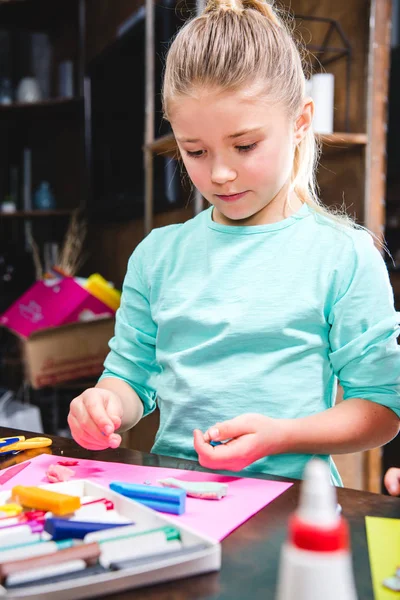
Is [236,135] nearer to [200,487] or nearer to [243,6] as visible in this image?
[243,6]

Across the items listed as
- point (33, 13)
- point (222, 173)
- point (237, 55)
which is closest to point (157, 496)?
point (222, 173)

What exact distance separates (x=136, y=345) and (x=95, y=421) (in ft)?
0.81

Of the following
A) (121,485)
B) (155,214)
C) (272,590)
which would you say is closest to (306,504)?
(272,590)

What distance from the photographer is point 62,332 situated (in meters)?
2.42

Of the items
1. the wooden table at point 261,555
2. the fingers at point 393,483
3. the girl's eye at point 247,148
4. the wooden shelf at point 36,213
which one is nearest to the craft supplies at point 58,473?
the wooden table at point 261,555

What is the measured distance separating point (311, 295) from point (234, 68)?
32cm

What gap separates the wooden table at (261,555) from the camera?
473 mm

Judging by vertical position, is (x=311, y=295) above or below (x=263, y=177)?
below

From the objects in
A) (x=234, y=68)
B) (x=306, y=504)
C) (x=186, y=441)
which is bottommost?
(x=186, y=441)

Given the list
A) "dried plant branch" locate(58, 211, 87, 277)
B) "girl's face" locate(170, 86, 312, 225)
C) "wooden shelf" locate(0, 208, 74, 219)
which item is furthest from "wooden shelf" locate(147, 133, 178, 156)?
"wooden shelf" locate(0, 208, 74, 219)

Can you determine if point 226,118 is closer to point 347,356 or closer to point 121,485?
point 347,356

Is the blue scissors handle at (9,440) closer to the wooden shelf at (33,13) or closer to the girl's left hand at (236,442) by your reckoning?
the girl's left hand at (236,442)

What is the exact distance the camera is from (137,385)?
3.52ft

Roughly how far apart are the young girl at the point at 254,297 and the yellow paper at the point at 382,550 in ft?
0.63
